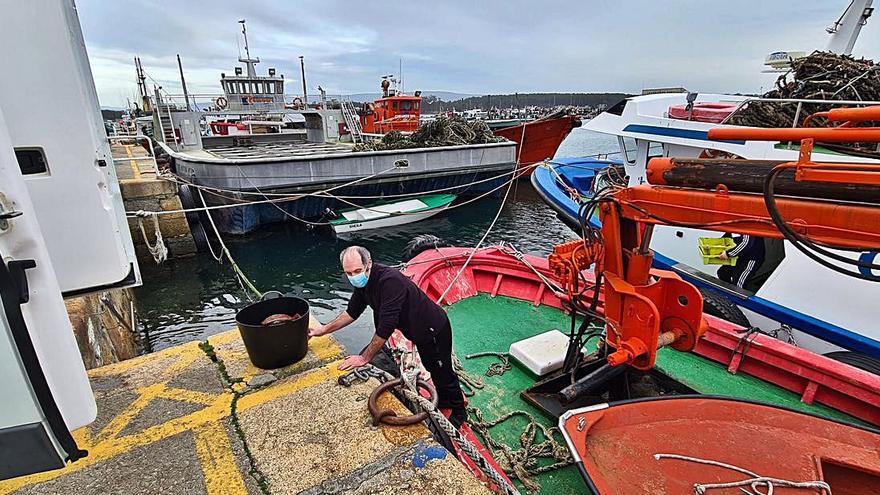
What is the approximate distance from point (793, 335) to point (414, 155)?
33.6 ft

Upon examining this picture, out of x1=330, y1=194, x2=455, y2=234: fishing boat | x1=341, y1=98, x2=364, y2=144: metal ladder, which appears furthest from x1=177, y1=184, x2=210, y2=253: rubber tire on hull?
x1=341, y1=98, x2=364, y2=144: metal ladder

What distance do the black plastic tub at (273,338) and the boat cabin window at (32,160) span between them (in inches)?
47.4

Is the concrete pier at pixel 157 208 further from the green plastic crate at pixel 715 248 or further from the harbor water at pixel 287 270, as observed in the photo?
the green plastic crate at pixel 715 248

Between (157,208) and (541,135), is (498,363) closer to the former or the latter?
(157,208)

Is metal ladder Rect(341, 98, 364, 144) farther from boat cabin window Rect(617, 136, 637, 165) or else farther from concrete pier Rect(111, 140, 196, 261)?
boat cabin window Rect(617, 136, 637, 165)

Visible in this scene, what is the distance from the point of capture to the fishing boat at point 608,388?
2.99m

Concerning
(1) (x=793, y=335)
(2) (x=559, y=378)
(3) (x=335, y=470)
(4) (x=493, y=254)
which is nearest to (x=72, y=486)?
(3) (x=335, y=470)

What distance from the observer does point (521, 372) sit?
398 centimetres

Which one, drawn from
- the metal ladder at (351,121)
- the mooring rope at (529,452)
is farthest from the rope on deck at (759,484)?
the metal ladder at (351,121)

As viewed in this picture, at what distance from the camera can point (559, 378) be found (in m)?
3.52

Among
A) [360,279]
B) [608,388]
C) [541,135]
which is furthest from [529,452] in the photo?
[541,135]

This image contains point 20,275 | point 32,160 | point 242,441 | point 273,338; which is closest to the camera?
point 20,275

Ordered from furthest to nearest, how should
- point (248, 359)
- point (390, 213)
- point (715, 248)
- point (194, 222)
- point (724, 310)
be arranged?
point (390, 213), point (194, 222), point (715, 248), point (724, 310), point (248, 359)

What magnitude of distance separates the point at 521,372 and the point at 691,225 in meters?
2.12
